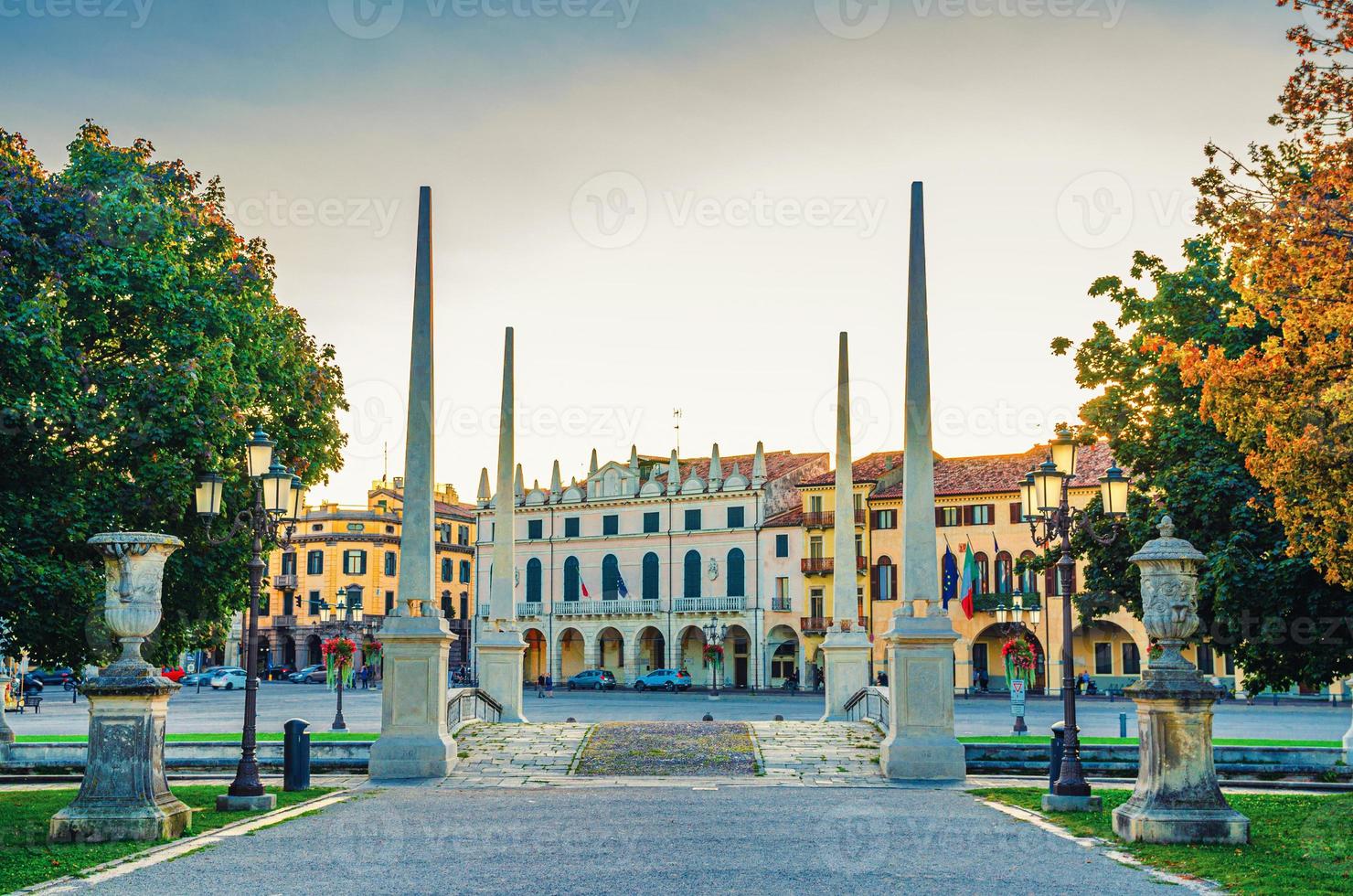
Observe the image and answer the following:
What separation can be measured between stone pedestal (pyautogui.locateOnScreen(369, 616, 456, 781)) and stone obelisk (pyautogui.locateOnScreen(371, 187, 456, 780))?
1 centimetres

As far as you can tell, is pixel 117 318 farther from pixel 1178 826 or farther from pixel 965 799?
pixel 1178 826

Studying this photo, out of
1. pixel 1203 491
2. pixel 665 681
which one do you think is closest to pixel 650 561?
pixel 665 681

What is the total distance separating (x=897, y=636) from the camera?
19.6 m

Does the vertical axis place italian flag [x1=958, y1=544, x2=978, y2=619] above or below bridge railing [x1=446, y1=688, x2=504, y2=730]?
above

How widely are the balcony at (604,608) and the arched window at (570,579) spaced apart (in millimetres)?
629

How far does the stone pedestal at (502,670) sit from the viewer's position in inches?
1113

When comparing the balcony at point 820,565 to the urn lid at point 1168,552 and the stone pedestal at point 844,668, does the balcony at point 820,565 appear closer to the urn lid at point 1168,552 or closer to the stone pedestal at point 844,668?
the stone pedestal at point 844,668

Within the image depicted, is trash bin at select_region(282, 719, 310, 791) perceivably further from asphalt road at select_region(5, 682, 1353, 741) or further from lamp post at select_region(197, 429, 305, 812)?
asphalt road at select_region(5, 682, 1353, 741)

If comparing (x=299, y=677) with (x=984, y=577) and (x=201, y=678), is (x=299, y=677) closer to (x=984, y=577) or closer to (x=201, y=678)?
(x=201, y=678)

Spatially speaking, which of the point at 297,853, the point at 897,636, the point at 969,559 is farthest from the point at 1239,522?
the point at 969,559

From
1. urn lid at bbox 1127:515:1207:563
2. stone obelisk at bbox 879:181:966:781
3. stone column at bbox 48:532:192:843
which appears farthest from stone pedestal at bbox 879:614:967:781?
stone column at bbox 48:532:192:843

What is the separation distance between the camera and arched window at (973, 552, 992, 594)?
221ft

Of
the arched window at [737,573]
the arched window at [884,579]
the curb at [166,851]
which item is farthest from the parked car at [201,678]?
the curb at [166,851]

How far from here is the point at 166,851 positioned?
12.4 meters
